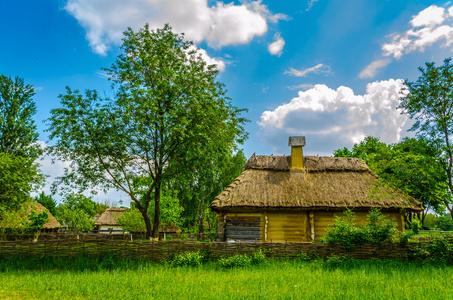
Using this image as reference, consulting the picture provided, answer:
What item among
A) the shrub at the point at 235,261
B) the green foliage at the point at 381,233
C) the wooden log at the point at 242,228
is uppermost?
the green foliage at the point at 381,233

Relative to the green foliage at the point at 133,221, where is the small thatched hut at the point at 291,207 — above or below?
above

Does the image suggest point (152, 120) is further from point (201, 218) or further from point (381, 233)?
point (201, 218)

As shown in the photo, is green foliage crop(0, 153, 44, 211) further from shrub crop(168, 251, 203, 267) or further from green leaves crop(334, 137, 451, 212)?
green leaves crop(334, 137, 451, 212)

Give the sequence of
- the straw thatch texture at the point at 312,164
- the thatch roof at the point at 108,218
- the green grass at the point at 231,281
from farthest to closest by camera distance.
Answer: the thatch roof at the point at 108,218 → the straw thatch texture at the point at 312,164 → the green grass at the point at 231,281

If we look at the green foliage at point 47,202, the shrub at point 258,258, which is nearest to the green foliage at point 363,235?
the shrub at point 258,258

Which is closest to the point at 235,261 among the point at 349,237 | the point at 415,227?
the point at 349,237

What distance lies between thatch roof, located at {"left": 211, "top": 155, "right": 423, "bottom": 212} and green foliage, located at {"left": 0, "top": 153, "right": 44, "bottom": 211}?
10.8 m

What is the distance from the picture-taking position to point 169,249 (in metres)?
10.9

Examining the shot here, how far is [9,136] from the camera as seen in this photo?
23.1 m

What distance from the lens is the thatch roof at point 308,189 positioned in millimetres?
14664

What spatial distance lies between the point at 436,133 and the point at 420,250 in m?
4.42

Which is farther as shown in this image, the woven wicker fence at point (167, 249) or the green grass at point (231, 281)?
the woven wicker fence at point (167, 249)

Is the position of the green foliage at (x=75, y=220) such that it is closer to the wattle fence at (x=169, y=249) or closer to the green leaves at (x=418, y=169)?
the wattle fence at (x=169, y=249)

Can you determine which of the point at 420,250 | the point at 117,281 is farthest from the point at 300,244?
the point at 117,281
